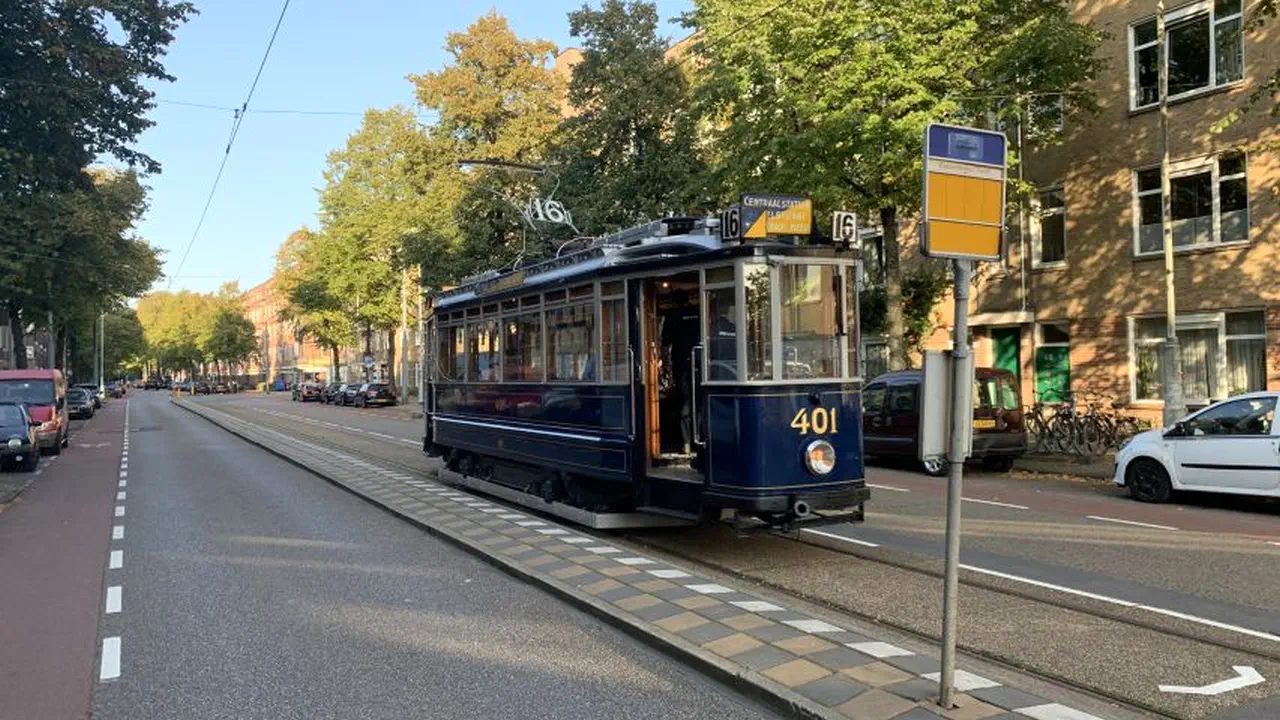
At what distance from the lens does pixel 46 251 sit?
25.9 metres

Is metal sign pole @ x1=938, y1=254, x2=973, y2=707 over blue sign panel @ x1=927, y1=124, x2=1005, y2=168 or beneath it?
beneath

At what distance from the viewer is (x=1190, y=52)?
2020 centimetres

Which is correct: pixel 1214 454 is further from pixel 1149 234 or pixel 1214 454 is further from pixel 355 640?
pixel 1149 234

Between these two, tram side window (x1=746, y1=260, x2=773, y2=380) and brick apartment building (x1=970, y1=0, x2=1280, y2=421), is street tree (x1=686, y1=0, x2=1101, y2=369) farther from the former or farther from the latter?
tram side window (x1=746, y1=260, x2=773, y2=380)

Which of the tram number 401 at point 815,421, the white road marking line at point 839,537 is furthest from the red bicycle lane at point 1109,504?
the tram number 401 at point 815,421

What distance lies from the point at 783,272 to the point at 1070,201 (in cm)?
1745

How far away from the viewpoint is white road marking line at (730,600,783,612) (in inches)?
258

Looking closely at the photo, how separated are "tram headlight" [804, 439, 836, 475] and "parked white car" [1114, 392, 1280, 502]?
21.7ft

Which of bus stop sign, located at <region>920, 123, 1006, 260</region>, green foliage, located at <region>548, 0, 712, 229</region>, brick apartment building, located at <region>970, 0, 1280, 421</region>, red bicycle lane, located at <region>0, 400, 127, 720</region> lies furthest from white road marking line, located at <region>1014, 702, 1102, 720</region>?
green foliage, located at <region>548, 0, 712, 229</region>

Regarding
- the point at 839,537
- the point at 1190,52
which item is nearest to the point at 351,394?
the point at 1190,52

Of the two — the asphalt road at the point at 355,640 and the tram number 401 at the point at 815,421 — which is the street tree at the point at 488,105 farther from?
the tram number 401 at the point at 815,421

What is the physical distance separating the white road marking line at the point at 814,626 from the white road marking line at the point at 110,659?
4.17 metres

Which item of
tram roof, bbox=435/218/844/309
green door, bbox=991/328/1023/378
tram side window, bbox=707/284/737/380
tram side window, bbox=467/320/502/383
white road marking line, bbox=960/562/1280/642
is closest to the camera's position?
white road marking line, bbox=960/562/1280/642

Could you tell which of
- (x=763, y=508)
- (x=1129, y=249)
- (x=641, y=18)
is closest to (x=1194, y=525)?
(x=763, y=508)
